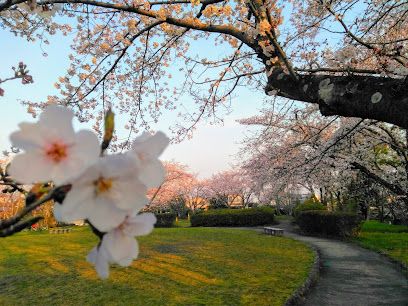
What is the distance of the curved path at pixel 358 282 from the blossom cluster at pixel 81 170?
6.45 meters

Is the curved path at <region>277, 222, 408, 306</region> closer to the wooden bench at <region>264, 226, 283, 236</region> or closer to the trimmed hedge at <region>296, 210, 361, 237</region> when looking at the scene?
the trimmed hedge at <region>296, 210, 361, 237</region>

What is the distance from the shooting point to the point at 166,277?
8141 millimetres

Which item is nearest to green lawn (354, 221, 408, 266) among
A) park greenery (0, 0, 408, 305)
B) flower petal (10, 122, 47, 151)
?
park greenery (0, 0, 408, 305)

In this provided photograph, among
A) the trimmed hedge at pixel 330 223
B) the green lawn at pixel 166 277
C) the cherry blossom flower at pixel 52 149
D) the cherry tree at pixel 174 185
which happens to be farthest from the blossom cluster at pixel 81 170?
the cherry tree at pixel 174 185

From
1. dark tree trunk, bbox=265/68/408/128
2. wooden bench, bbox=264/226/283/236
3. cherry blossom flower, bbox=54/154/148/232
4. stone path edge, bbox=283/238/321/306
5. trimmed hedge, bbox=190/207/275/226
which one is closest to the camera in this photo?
cherry blossom flower, bbox=54/154/148/232

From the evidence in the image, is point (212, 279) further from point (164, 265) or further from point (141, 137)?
point (141, 137)

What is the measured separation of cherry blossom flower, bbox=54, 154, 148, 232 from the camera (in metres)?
0.59

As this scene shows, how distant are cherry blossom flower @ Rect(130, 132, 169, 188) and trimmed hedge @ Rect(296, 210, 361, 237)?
16.3m

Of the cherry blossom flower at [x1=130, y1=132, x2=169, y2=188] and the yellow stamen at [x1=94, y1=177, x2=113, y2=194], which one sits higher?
the cherry blossom flower at [x1=130, y1=132, x2=169, y2=188]

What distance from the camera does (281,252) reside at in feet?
38.4

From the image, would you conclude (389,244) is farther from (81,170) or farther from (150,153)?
(81,170)

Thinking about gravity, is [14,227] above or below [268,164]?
below

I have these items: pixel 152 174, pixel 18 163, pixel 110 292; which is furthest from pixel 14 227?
pixel 110 292

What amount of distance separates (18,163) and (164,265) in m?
9.40
